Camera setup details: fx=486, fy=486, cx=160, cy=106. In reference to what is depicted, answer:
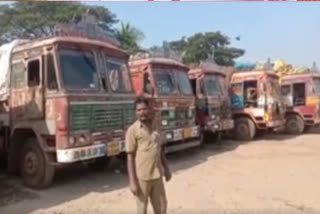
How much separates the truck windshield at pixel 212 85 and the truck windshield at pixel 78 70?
18.7 feet

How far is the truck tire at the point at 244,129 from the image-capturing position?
15648 millimetres

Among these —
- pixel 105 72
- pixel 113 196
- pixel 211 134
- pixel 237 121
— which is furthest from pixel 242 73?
pixel 113 196

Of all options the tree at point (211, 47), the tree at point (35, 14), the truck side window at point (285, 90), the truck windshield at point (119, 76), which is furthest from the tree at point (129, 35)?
the truck windshield at point (119, 76)

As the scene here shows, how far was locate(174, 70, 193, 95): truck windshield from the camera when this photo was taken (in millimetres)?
11672

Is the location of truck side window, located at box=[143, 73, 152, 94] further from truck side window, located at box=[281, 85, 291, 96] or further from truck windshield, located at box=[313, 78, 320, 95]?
truck windshield, located at box=[313, 78, 320, 95]

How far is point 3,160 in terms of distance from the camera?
9312mm

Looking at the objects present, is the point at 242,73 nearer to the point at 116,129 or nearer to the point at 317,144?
the point at 317,144

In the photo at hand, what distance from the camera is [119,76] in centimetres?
910

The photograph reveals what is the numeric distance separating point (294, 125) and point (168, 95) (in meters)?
8.53

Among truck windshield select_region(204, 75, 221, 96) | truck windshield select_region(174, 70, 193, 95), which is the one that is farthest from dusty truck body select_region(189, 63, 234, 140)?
truck windshield select_region(174, 70, 193, 95)

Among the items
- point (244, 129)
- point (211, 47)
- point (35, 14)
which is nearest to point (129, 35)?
point (35, 14)

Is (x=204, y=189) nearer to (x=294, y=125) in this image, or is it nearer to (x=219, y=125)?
(x=219, y=125)

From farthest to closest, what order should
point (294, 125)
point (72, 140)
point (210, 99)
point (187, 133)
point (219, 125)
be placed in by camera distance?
point (294, 125) < point (219, 125) < point (210, 99) < point (187, 133) < point (72, 140)

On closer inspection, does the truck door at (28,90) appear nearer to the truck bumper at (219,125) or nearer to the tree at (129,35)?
the truck bumper at (219,125)
